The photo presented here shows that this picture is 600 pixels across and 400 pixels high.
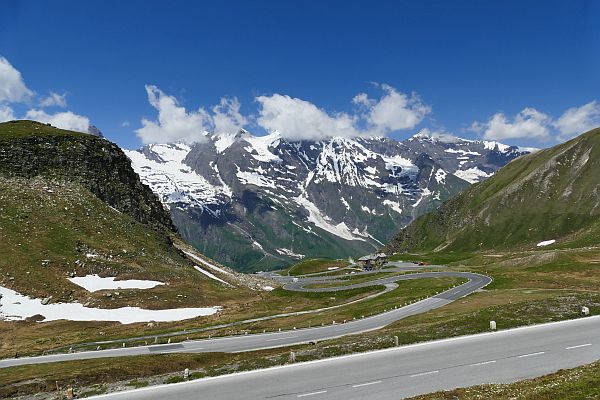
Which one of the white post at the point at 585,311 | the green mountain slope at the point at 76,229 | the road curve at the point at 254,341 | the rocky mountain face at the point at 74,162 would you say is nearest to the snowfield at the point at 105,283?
the green mountain slope at the point at 76,229

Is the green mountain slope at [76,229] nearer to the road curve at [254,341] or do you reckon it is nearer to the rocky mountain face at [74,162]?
the rocky mountain face at [74,162]

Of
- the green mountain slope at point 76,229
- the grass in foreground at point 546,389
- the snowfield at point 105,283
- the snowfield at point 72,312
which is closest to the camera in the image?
the grass in foreground at point 546,389

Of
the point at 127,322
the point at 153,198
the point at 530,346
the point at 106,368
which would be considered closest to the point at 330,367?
the point at 530,346

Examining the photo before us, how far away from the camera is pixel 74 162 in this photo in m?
126

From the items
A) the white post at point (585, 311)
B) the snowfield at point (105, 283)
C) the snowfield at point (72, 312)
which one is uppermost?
the snowfield at point (105, 283)

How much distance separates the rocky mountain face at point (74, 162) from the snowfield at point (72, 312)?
50.3 metres

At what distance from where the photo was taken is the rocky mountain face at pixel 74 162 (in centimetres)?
11669

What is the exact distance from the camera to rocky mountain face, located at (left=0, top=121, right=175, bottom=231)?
383 ft

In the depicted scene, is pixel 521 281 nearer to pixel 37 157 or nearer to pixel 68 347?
pixel 68 347

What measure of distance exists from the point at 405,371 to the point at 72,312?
72.5 m

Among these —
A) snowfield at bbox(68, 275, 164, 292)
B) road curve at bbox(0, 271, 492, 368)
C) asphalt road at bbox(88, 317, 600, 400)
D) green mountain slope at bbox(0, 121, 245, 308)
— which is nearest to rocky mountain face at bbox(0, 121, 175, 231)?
green mountain slope at bbox(0, 121, 245, 308)

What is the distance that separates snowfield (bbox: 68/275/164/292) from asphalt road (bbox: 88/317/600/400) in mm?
68130

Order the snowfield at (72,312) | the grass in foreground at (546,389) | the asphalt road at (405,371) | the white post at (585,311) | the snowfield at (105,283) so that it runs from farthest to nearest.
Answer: the snowfield at (105,283)
the snowfield at (72,312)
the white post at (585,311)
the asphalt road at (405,371)
the grass in foreground at (546,389)

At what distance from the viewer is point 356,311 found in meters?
74.8
